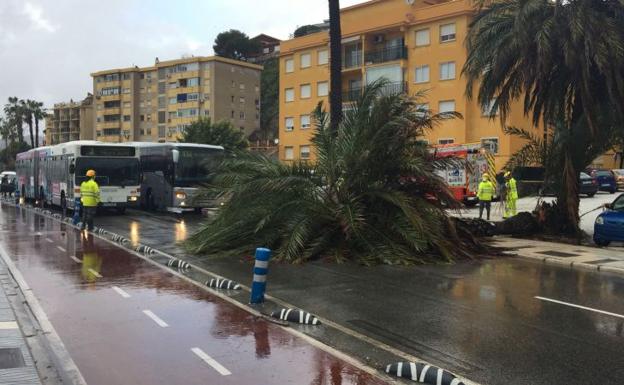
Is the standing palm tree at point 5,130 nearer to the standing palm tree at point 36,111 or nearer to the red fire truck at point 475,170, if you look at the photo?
the standing palm tree at point 36,111

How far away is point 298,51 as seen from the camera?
58.3 meters

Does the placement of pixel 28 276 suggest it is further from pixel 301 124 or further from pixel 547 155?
pixel 301 124

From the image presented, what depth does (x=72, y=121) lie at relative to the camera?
126250 millimetres

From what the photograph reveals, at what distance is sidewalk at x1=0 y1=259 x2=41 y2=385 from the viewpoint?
5645 mm

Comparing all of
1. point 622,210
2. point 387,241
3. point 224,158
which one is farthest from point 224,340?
point 622,210

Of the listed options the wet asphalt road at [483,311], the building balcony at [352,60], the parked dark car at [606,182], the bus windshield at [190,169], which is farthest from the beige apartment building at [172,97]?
the wet asphalt road at [483,311]

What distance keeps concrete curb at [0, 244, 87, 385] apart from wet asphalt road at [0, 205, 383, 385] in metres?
0.08

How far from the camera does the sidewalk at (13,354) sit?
5.64m

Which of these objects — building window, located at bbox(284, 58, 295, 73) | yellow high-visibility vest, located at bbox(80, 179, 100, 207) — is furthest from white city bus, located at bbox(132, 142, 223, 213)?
building window, located at bbox(284, 58, 295, 73)

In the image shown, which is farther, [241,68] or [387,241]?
[241,68]

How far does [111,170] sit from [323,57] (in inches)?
1359

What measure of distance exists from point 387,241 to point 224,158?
484 cm

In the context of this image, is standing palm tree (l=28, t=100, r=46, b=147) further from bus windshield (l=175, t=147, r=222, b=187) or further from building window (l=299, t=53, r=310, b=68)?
bus windshield (l=175, t=147, r=222, b=187)

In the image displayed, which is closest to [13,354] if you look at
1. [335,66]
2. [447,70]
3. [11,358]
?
[11,358]
